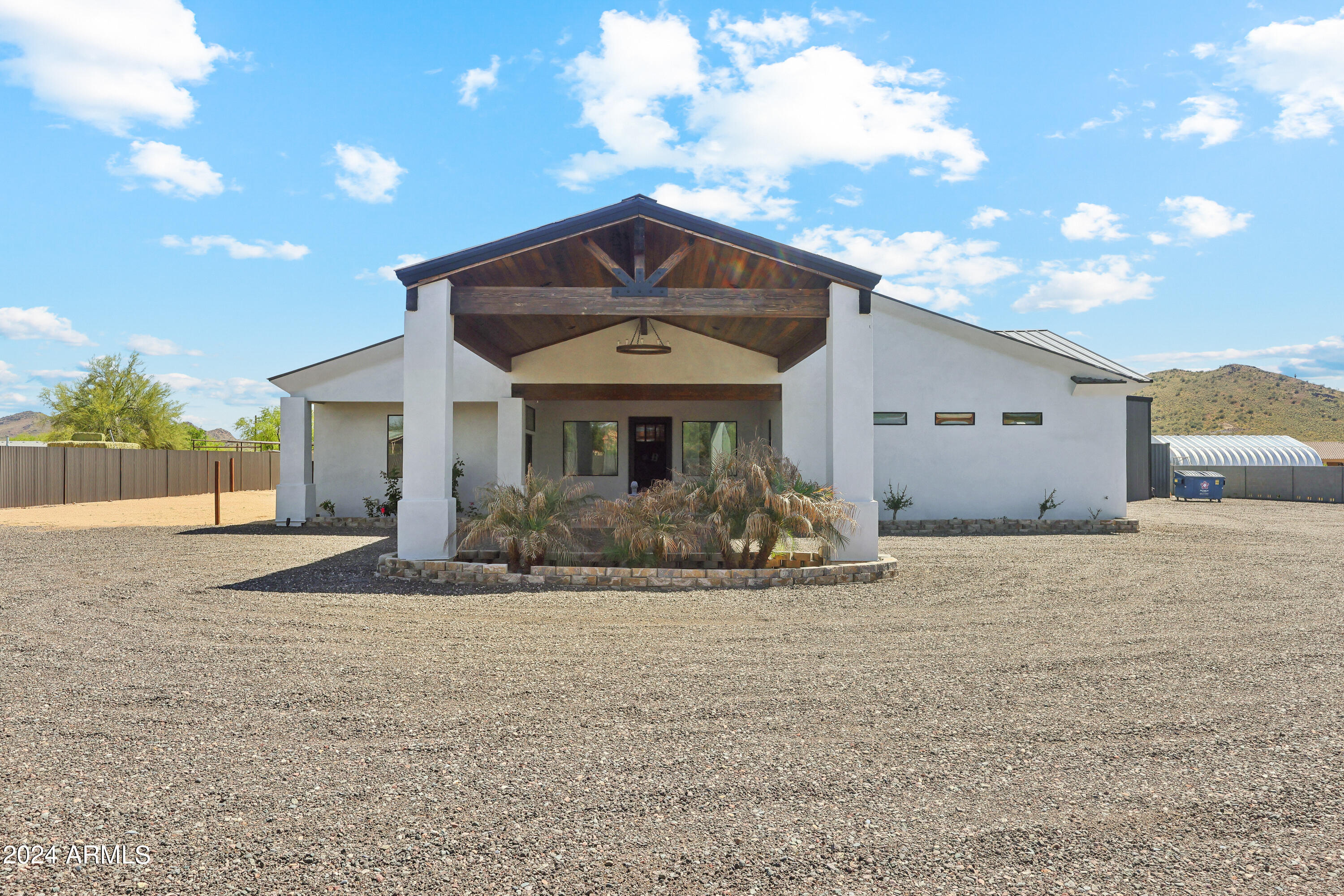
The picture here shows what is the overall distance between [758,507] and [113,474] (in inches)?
909

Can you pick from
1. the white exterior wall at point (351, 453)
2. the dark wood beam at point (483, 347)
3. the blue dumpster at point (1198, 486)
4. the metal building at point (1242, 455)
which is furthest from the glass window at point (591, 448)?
the metal building at point (1242, 455)

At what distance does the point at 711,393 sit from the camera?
557 inches

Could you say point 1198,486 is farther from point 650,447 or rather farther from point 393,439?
point 393,439

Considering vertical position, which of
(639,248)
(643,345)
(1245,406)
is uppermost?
(1245,406)

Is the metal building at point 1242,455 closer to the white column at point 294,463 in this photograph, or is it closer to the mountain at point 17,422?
the white column at point 294,463

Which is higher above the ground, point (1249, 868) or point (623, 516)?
point (623, 516)

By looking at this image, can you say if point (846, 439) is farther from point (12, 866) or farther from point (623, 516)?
point (12, 866)

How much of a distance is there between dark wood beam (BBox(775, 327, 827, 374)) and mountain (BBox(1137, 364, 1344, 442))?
51.3 metres

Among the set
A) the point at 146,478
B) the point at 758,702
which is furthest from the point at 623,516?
the point at 146,478

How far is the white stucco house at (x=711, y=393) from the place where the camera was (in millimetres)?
9578

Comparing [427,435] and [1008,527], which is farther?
[1008,527]

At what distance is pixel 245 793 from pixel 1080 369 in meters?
15.3

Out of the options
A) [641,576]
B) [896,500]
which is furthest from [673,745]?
[896,500]

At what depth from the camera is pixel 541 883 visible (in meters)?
2.33
